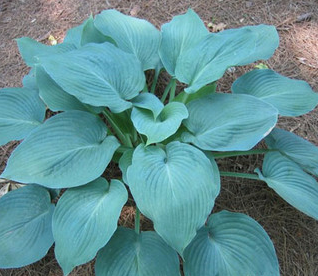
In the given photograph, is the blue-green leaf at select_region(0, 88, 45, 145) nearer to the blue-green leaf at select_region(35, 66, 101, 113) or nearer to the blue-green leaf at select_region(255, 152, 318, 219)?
the blue-green leaf at select_region(35, 66, 101, 113)

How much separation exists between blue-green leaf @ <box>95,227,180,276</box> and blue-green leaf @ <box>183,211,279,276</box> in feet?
0.28

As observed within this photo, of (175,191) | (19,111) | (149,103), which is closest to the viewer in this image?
(175,191)

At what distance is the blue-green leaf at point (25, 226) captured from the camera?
1.49m

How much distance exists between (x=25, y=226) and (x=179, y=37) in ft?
4.59

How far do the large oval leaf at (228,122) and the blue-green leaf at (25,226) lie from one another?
0.81 meters

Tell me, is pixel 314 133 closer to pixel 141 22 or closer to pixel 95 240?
pixel 141 22

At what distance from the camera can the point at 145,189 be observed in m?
1.32

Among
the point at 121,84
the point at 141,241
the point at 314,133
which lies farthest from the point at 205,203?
the point at 314,133

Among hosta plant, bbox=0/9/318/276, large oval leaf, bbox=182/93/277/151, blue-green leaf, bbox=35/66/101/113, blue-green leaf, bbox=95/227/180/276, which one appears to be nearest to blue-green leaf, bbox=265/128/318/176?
hosta plant, bbox=0/9/318/276

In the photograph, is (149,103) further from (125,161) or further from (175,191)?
(175,191)

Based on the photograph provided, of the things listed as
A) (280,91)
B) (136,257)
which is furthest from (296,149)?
(136,257)

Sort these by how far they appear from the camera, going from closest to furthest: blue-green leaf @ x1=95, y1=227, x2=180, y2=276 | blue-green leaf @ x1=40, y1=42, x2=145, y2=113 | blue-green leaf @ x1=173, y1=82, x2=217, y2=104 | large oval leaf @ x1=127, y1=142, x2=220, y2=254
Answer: large oval leaf @ x1=127, y1=142, x2=220, y2=254 → blue-green leaf @ x1=95, y1=227, x2=180, y2=276 → blue-green leaf @ x1=40, y1=42, x2=145, y2=113 → blue-green leaf @ x1=173, y1=82, x2=217, y2=104

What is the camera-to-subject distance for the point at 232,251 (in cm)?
145

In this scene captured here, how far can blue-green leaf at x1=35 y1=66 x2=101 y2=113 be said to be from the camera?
1.64 metres
